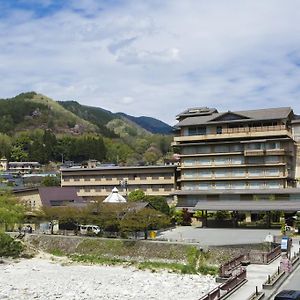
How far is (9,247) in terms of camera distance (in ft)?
129

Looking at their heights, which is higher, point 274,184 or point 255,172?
point 255,172

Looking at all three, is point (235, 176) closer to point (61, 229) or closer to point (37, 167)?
point (61, 229)

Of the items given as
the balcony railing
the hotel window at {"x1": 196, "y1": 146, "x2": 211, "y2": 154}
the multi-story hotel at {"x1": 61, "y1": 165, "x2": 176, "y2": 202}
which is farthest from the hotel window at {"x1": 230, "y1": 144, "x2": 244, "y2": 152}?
the multi-story hotel at {"x1": 61, "y1": 165, "x2": 176, "y2": 202}

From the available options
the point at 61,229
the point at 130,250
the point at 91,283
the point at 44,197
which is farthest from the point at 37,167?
the point at 91,283

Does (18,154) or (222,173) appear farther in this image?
(18,154)

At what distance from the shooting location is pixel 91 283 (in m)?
29.0

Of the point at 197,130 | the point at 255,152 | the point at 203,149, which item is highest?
the point at 197,130

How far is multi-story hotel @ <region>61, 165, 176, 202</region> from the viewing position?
60750mm

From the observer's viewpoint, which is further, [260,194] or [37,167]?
[37,167]

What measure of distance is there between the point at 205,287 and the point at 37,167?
11048cm

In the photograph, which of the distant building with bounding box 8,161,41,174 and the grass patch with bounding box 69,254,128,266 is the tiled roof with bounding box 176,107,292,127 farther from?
the distant building with bounding box 8,161,41,174

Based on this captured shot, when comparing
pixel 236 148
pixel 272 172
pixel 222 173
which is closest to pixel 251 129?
pixel 236 148

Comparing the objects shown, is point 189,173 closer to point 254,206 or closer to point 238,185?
point 238,185

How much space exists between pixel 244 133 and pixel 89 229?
22.2 metres
